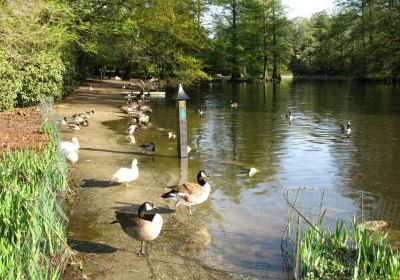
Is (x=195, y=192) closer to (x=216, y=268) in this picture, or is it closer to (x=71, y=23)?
(x=216, y=268)

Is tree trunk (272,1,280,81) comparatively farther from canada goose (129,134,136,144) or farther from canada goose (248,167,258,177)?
canada goose (248,167,258,177)

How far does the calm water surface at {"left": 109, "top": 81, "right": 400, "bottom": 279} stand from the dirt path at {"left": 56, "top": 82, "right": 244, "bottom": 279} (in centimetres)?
44

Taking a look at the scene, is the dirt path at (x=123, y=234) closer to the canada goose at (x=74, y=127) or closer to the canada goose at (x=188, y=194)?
the canada goose at (x=188, y=194)

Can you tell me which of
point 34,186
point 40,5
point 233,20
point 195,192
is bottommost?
point 195,192

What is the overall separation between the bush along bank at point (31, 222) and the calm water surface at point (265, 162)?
9.84 ft

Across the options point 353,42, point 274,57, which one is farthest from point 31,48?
point 353,42

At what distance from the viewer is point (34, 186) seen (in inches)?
334

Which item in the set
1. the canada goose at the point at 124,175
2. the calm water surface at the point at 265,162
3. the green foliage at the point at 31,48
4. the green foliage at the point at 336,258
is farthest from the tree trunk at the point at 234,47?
the green foliage at the point at 336,258

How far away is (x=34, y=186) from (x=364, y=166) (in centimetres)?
1283

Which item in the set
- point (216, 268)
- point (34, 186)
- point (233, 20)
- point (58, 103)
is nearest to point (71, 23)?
point (58, 103)

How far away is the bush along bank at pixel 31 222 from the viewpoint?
546 centimetres

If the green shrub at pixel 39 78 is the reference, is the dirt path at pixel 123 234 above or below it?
below

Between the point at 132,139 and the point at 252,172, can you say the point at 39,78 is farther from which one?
the point at 252,172

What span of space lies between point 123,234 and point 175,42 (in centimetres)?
2921
